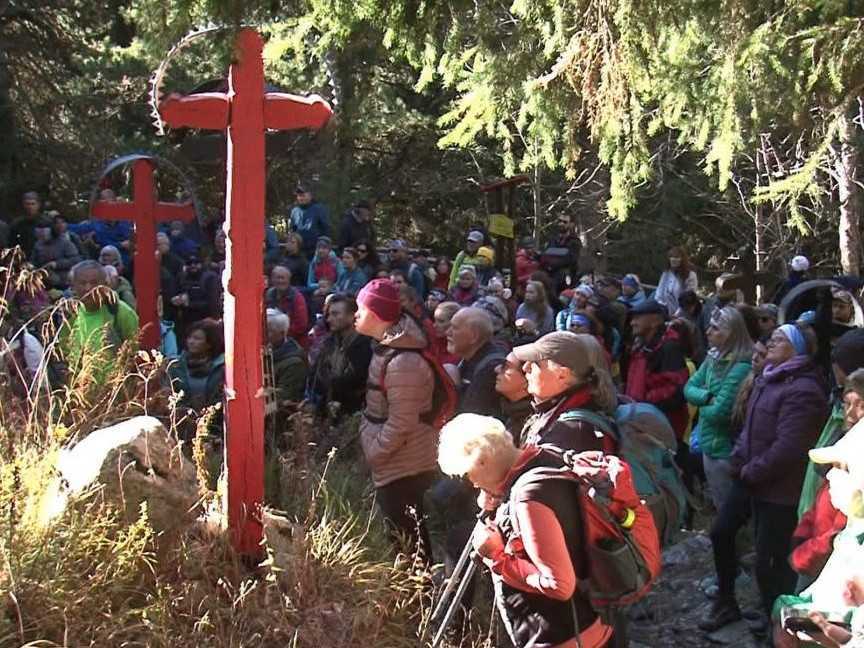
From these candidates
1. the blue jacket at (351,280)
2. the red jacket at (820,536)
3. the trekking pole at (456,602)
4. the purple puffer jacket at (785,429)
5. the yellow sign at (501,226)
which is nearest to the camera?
the trekking pole at (456,602)

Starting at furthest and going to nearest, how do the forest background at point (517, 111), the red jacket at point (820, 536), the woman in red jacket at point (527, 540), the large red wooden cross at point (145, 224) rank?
the large red wooden cross at point (145, 224), the forest background at point (517, 111), the red jacket at point (820, 536), the woman in red jacket at point (527, 540)

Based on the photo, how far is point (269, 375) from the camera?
641 centimetres

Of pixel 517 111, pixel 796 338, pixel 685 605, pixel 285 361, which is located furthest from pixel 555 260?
pixel 796 338

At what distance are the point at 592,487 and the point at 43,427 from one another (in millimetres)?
2954

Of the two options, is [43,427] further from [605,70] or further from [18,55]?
[18,55]

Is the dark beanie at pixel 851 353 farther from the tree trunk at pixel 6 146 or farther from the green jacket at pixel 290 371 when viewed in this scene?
the tree trunk at pixel 6 146

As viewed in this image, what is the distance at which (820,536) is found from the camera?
14.1ft

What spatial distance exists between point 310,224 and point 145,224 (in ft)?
20.6

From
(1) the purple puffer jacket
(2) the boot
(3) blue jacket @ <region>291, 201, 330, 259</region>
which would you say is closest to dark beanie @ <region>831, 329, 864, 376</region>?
(1) the purple puffer jacket

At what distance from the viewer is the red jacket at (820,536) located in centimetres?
425

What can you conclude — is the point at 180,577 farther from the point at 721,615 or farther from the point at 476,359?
the point at 721,615

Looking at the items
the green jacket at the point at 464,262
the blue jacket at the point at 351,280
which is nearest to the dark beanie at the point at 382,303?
the blue jacket at the point at 351,280

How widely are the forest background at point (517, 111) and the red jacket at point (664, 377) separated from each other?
1.29 metres

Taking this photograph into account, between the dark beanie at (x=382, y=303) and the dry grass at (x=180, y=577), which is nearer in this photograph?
the dry grass at (x=180, y=577)
